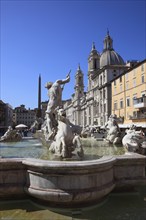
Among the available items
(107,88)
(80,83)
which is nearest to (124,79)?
(107,88)

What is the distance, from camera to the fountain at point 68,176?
4094 mm

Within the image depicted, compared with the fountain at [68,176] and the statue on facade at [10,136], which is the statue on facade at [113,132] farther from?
the statue on facade at [10,136]

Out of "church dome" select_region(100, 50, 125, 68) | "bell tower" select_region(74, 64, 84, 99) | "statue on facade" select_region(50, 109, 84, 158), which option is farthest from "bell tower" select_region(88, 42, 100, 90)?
"statue on facade" select_region(50, 109, 84, 158)

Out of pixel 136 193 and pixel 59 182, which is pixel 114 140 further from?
pixel 59 182

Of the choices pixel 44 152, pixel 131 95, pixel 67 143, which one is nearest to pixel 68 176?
pixel 67 143

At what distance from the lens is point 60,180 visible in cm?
413

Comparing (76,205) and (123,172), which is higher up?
(123,172)

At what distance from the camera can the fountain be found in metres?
4.09

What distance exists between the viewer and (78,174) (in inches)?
162

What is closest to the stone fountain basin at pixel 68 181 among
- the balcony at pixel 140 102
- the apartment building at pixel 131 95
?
the apartment building at pixel 131 95

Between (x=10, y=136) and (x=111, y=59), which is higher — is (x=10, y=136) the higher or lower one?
the lower one

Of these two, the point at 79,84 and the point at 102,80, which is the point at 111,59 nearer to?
the point at 102,80

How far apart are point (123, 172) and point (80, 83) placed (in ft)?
313

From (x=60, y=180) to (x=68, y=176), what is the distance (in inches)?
6.8
